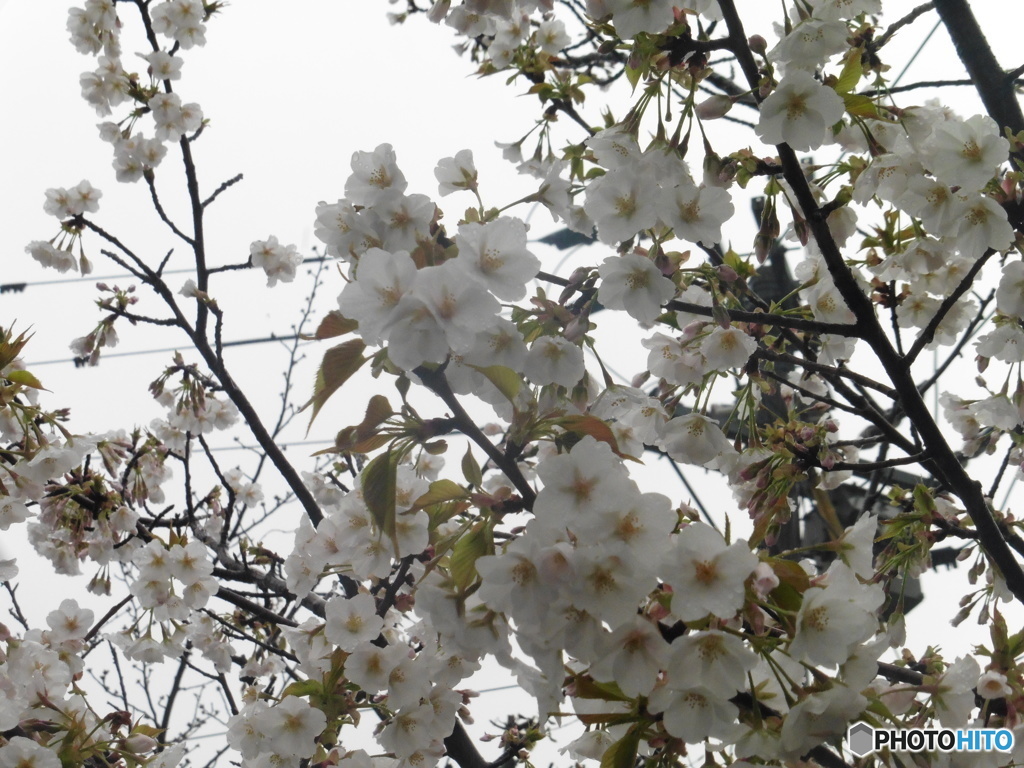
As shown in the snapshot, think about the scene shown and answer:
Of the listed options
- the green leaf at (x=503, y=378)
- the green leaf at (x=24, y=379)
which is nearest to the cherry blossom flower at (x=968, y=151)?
the green leaf at (x=503, y=378)

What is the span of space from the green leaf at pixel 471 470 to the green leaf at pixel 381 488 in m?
0.11

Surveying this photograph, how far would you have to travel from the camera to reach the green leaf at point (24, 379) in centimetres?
162

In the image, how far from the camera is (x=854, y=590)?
2.85 ft

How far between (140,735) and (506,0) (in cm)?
163

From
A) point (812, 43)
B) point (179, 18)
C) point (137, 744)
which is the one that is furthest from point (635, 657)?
point (179, 18)

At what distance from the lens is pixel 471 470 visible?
3.29 feet

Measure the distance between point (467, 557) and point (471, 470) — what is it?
0.38 ft

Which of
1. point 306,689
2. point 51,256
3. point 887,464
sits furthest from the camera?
point 51,256

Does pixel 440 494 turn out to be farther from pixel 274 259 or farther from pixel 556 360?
pixel 274 259

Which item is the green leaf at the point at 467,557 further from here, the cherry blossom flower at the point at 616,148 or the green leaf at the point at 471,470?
the cherry blossom flower at the point at 616,148

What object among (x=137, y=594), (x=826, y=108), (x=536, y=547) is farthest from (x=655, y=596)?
(x=137, y=594)

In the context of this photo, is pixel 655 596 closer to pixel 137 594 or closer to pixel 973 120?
pixel 973 120

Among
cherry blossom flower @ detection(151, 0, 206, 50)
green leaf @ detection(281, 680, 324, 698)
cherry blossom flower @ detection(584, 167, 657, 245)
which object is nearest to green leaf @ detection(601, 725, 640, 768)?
green leaf @ detection(281, 680, 324, 698)

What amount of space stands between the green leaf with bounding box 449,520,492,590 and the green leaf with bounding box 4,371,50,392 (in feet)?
3.82
